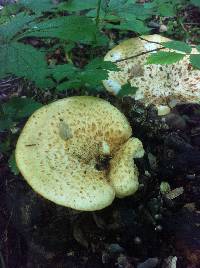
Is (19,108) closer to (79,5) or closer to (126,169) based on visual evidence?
(126,169)

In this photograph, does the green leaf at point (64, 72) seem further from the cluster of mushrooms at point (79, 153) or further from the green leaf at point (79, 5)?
the green leaf at point (79, 5)

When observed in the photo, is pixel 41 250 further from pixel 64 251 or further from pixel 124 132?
pixel 124 132

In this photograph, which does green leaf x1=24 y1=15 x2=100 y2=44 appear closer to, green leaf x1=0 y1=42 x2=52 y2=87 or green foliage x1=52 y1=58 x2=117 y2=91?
green leaf x1=0 y1=42 x2=52 y2=87

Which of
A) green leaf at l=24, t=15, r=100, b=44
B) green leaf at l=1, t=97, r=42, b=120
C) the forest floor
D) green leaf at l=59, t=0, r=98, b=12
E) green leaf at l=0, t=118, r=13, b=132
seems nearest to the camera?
green leaf at l=24, t=15, r=100, b=44

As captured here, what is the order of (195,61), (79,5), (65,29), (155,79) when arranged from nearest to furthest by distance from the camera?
(65,29), (195,61), (79,5), (155,79)

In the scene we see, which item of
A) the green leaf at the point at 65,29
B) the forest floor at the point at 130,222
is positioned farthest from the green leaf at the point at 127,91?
the green leaf at the point at 65,29

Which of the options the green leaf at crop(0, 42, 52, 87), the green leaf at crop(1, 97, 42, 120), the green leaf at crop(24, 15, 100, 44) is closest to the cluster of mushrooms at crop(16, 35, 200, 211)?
the green leaf at crop(1, 97, 42, 120)

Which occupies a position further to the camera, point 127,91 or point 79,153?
point 127,91

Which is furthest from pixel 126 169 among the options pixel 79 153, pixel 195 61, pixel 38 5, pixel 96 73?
pixel 38 5
